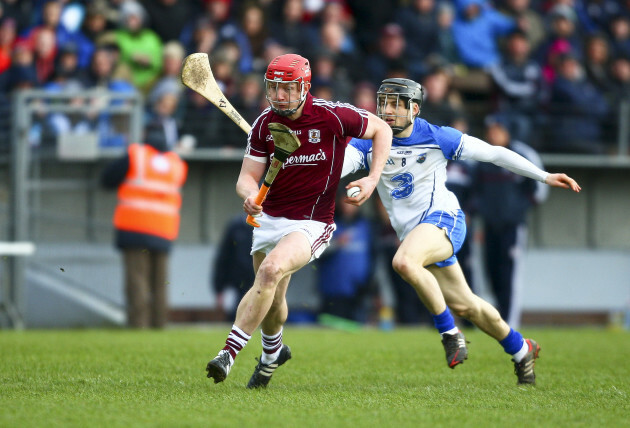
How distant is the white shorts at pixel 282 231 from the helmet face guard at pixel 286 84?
732 mm

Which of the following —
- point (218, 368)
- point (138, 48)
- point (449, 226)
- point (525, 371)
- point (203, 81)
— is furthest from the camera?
point (138, 48)

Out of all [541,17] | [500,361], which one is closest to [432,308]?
[500,361]

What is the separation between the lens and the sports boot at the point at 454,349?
7191 mm

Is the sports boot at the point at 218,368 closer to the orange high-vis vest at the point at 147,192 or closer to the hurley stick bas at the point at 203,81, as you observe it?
the hurley stick bas at the point at 203,81

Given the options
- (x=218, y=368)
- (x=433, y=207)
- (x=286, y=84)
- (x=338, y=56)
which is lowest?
(x=218, y=368)

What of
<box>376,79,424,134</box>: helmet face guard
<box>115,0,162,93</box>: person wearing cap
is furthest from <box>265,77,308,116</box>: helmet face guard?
<box>115,0,162,93</box>: person wearing cap

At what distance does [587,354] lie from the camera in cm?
973

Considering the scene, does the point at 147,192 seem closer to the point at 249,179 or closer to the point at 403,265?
the point at 249,179

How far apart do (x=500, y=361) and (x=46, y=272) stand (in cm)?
666

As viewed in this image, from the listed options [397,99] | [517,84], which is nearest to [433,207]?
[397,99]

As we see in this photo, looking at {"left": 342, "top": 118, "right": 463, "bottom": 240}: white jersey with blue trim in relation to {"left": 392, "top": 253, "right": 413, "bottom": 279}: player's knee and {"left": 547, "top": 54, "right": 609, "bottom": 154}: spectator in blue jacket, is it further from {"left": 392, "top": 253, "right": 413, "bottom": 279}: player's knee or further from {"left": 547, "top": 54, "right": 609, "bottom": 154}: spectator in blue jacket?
{"left": 547, "top": 54, "right": 609, "bottom": 154}: spectator in blue jacket

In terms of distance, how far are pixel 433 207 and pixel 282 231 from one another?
130 cm

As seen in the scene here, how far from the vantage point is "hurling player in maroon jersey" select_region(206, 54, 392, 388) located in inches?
268

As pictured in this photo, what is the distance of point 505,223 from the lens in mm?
13281
